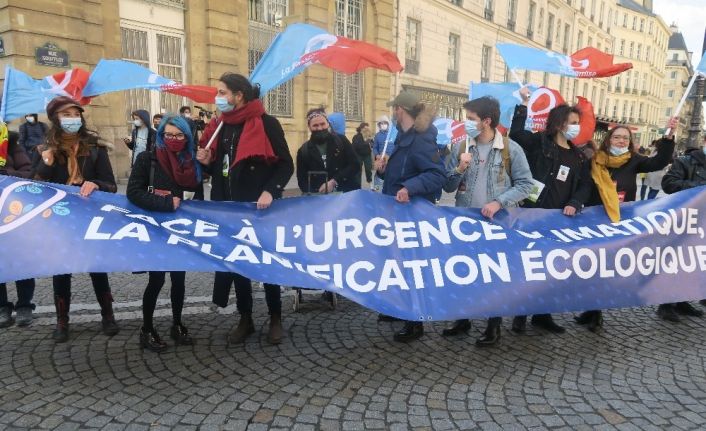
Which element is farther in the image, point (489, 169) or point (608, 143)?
point (608, 143)

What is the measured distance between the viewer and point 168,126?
354 cm

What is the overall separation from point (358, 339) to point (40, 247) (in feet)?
7.63

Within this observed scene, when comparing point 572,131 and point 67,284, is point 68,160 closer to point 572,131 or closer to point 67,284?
point 67,284

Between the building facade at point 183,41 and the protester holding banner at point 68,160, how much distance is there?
7021 millimetres

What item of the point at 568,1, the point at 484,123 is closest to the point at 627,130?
the point at 484,123

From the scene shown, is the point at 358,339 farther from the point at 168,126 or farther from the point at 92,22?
the point at 92,22

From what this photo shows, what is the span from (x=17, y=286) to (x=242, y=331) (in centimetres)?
198

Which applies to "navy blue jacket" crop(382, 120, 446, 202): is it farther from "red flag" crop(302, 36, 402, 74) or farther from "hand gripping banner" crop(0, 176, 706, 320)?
"red flag" crop(302, 36, 402, 74)

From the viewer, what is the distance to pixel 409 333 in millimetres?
3984

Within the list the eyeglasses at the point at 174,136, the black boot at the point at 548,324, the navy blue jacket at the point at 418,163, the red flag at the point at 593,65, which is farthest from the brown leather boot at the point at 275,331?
the red flag at the point at 593,65

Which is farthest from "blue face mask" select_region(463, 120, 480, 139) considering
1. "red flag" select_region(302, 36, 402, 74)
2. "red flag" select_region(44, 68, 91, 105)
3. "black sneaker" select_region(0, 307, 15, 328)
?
"black sneaker" select_region(0, 307, 15, 328)

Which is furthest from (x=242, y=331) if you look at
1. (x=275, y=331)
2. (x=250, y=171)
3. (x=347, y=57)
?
(x=347, y=57)

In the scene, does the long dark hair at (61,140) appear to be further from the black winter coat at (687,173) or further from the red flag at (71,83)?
the black winter coat at (687,173)

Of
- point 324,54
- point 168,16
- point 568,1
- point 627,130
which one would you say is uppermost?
point 568,1
